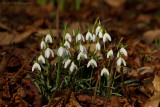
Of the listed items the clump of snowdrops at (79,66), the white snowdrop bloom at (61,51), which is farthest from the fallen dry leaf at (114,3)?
the white snowdrop bloom at (61,51)

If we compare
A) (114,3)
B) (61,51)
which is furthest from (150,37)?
(114,3)

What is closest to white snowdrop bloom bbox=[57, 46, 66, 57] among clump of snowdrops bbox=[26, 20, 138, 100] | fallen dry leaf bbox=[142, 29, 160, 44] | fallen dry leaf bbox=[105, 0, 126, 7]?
clump of snowdrops bbox=[26, 20, 138, 100]

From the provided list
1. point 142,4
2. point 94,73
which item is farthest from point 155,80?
point 142,4

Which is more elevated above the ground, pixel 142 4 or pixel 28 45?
pixel 142 4

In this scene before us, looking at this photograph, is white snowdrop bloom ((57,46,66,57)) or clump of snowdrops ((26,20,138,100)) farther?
clump of snowdrops ((26,20,138,100))

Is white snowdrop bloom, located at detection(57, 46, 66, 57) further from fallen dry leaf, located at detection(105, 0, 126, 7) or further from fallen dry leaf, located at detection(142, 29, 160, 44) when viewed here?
fallen dry leaf, located at detection(105, 0, 126, 7)

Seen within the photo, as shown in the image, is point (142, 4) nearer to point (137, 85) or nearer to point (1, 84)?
point (137, 85)

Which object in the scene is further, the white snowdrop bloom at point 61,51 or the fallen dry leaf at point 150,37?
the fallen dry leaf at point 150,37

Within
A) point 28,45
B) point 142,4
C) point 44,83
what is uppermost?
point 142,4

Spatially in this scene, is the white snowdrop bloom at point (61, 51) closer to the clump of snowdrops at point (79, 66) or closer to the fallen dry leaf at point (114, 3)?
the clump of snowdrops at point (79, 66)

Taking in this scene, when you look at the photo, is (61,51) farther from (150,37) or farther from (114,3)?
(114,3)

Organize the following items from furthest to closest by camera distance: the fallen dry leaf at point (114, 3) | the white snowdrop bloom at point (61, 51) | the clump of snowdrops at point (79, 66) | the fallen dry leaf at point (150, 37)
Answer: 1. the fallen dry leaf at point (114, 3)
2. the fallen dry leaf at point (150, 37)
3. the clump of snowdrops at point (79, 66)
4. the white snowdrop bloom at point (61, 51)
